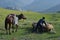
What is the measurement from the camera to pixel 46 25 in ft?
111

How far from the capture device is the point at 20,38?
1110 inches

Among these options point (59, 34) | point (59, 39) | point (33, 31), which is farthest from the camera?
point (33, 31)

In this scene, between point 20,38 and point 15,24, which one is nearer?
point 20,38

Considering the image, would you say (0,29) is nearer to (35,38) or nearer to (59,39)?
(35,38)

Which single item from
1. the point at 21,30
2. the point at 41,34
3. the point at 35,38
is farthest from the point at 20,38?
the point at 21,30

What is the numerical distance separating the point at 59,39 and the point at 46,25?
22.8 ft

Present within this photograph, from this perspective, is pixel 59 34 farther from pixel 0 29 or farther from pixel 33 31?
pixel 0 29

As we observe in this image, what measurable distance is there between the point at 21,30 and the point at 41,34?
12.1 ft

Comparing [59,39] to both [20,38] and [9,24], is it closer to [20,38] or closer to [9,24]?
[20,38]

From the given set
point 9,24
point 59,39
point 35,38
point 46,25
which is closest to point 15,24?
point 9,24

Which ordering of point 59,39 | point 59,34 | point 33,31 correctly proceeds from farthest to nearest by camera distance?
point 33,31 < point 59,34 < point 59,39

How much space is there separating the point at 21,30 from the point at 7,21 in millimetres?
2643

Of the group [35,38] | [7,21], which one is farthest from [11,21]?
[35,38]

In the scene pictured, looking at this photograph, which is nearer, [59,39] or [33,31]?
[59,39]
